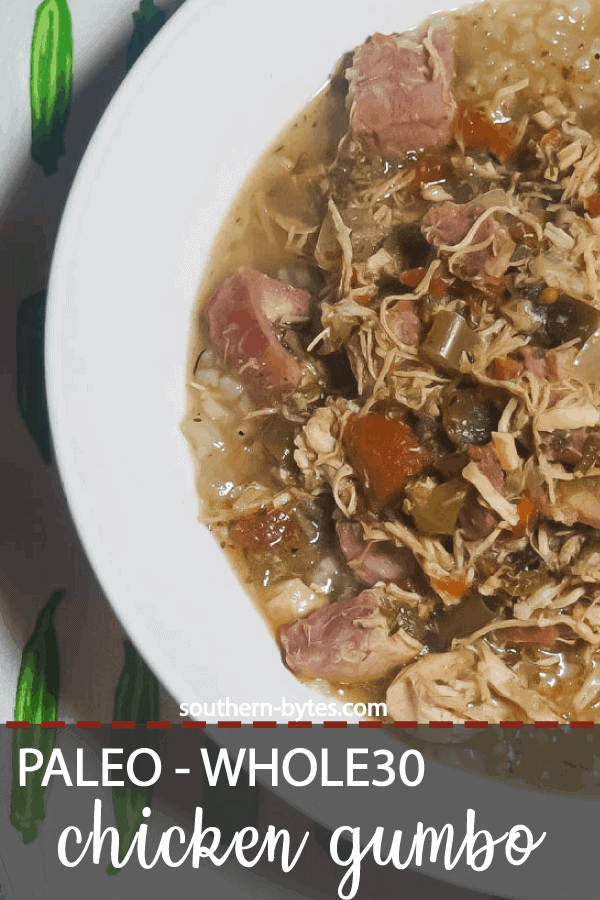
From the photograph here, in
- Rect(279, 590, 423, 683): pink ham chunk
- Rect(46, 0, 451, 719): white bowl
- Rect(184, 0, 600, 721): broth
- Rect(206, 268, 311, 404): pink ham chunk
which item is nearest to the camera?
Rect(46, 0, 451, 719): white bowl

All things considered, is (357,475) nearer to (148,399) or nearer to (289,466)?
(289,466)

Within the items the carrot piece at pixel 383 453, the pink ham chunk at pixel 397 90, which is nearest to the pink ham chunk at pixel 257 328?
the carrot piece at pixel 383 453

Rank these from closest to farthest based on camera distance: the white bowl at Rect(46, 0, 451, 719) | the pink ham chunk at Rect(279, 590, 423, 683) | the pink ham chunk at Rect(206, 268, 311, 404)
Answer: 1. the white bowl at Rect(46, 0, 451, 719)
2. the pink ham chunk at Rect(279, 590, 423, 683)
3. the pink ham chunk at Rect(206, 268, 311, 404)

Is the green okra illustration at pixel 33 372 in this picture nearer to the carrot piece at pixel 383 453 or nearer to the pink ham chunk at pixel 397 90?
the carrot piece at pixel 383 453

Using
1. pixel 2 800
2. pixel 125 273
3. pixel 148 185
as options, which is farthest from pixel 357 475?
pixel 2 800

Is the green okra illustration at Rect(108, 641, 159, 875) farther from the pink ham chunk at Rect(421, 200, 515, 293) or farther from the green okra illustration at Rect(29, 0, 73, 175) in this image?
the green okra illustration at Rect(29, 0, 73, 175)

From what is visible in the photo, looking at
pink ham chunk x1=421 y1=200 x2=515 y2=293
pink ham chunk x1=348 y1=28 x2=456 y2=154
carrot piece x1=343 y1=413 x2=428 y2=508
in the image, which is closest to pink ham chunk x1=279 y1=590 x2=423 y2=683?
carrot piece x1=343 y1=413 x2=428 y2=508
